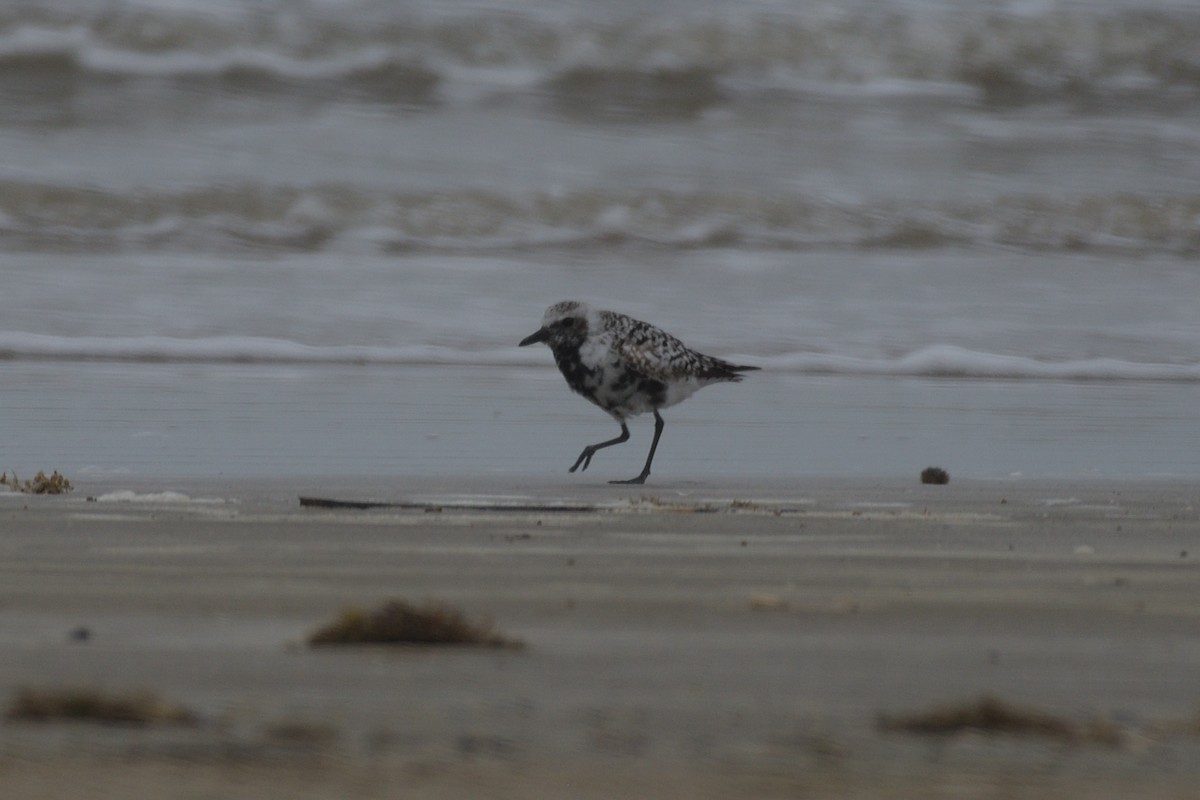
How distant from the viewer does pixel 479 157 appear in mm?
18672

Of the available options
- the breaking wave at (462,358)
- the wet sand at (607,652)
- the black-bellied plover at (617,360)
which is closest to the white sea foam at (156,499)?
the wet sand at (607,652)

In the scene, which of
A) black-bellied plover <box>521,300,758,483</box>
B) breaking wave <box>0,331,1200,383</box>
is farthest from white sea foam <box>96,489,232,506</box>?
breaking wave <box>0,331,1200,383</box>

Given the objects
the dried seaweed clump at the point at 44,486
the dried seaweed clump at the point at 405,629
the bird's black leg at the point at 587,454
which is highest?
the bird's black leg at the point at 587,454

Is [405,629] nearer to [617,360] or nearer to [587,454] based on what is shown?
[587,454]

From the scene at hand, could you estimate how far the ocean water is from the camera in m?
9.10

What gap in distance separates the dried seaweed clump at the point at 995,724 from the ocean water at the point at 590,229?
5048 millimetres

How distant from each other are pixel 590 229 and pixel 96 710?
1433 centimetres

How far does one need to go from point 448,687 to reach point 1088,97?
1982 centimetres

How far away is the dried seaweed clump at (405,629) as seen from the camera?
2.98 metres

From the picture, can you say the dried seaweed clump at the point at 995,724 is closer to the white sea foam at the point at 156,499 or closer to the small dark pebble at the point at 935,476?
the white sea foam at the point at 156,499

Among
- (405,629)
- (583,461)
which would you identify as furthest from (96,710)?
(583,461)

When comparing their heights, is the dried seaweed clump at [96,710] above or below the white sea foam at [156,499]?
below

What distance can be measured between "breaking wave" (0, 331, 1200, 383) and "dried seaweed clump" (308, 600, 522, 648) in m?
8.82

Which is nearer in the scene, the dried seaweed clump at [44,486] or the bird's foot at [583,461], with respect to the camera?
the dried seaweed clump at [44,486]
